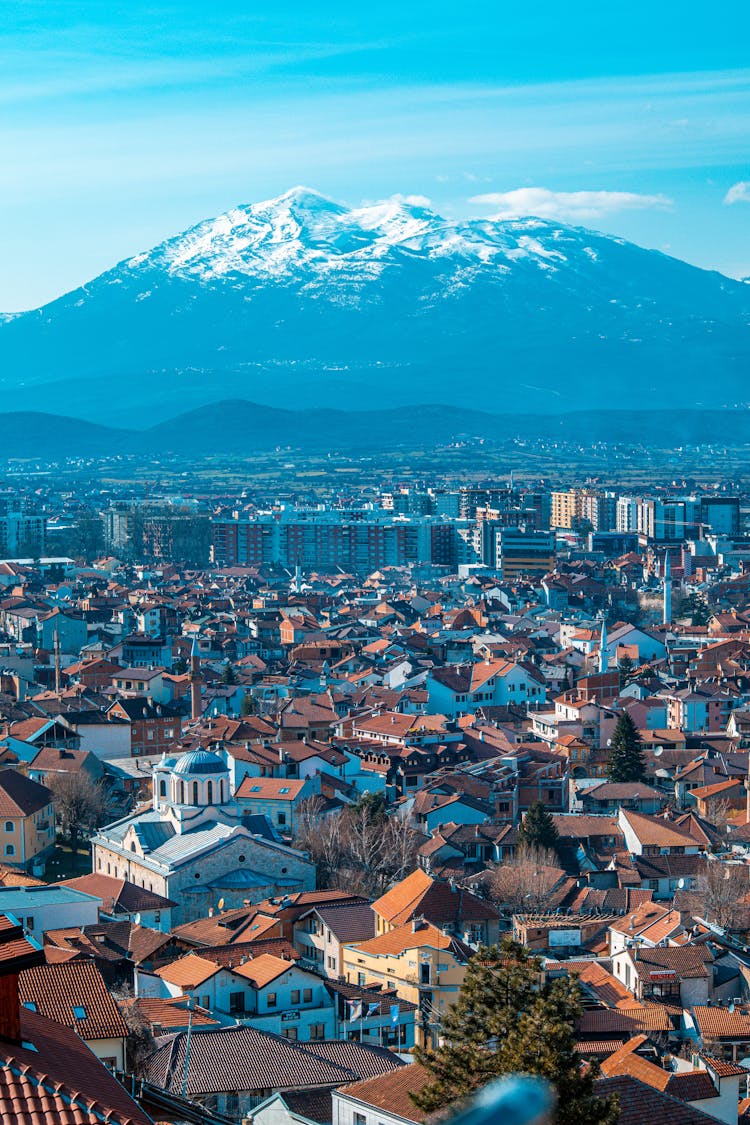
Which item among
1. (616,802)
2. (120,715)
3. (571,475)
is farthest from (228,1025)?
(571,475)

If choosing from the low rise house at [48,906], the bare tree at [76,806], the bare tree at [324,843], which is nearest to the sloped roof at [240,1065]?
the low rise house at [48,906]

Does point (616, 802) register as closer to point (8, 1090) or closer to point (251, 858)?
point (251, 858)

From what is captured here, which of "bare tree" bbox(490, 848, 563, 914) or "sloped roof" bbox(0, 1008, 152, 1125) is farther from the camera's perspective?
"bare tree" bbox(490, 848, 563, 914)

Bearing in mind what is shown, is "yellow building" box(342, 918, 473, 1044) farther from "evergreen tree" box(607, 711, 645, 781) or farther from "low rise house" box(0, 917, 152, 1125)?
"evergreen tree" box(607, 711, 645, 781)

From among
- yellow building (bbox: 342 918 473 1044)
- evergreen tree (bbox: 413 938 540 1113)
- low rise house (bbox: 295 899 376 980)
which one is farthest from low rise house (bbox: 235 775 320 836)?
evergreen tree (bbox: 413 938 540 1113)

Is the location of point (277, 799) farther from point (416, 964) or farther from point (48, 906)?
point (416, 964)

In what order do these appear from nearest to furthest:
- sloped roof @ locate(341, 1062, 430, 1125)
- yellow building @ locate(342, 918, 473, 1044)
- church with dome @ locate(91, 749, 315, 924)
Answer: sloped roof @ locate(341, 1062, 430, 1125) → yellow building @ locate(342, 918, 473, 1044) → church with dome @ locate(91, 749, 315, 924)
